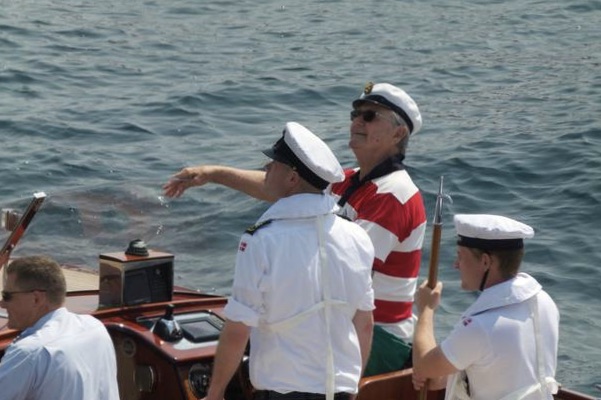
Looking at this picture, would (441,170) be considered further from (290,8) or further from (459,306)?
(290,8)

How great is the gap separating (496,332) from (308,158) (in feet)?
2.62

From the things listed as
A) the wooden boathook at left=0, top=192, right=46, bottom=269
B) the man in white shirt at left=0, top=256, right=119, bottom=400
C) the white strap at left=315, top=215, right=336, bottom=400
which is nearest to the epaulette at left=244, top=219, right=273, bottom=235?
the white strap at left=315, top=215, right=336, bottom=400

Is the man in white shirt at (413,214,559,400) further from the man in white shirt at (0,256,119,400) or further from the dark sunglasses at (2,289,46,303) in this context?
the dark sunglasses at (2,289,46,303)

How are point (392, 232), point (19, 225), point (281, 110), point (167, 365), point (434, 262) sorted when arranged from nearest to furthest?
point (434, 262) → point (392, 232) → point (167, 365) → point (19, 225) → point (281, 110)

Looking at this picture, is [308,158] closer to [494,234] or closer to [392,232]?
[494,234]

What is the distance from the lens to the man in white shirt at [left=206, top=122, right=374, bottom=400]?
4297mm

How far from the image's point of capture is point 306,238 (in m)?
4.35

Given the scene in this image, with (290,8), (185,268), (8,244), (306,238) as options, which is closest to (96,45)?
(290,8)

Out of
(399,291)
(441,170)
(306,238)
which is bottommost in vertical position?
(441,170)

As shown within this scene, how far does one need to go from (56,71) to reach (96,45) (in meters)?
1.34

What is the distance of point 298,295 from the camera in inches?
170

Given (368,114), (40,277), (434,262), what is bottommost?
(434,262)

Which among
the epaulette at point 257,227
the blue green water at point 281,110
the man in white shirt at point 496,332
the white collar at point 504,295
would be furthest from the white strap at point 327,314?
the blue green water at point 281,110

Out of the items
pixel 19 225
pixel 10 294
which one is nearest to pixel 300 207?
pixel 10 294
